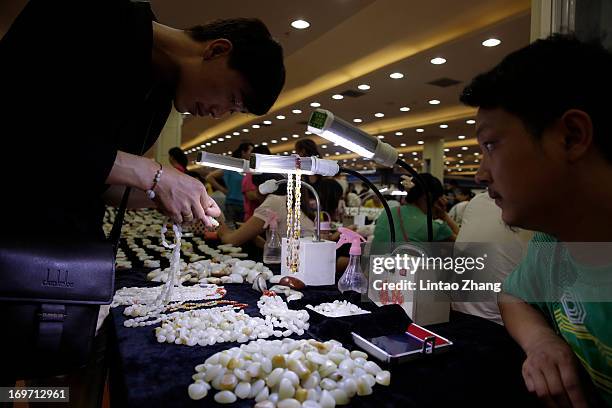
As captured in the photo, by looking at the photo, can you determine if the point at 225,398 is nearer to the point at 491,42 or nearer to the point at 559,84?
the point at 559,84

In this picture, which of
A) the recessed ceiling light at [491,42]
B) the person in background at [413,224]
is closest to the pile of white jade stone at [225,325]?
the person in background at [413,224]

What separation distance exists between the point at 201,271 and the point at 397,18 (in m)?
4.27

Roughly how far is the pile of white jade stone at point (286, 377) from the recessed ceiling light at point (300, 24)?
164 inches

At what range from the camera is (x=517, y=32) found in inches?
176

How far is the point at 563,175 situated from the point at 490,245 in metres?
1.08

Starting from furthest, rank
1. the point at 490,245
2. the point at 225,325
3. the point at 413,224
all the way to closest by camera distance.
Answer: the point at 413,224 < the point at 490,245 < the point at 225,325

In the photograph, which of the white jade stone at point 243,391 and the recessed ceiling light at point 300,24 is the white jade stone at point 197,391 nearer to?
the white jade stone at point 243,391

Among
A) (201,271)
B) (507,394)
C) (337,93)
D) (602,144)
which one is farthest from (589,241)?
(337,93)

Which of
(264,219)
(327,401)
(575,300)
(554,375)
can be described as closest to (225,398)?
(327,401)

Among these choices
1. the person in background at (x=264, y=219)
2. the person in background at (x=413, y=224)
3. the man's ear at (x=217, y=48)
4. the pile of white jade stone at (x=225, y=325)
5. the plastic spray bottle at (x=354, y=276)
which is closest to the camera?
the pile of white jade stone at (x=225, y=325)

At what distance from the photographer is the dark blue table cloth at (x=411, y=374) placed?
67 cm

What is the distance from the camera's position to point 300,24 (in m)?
4.38

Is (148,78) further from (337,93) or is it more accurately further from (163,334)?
(337,93)

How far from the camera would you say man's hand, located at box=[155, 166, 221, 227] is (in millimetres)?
984
